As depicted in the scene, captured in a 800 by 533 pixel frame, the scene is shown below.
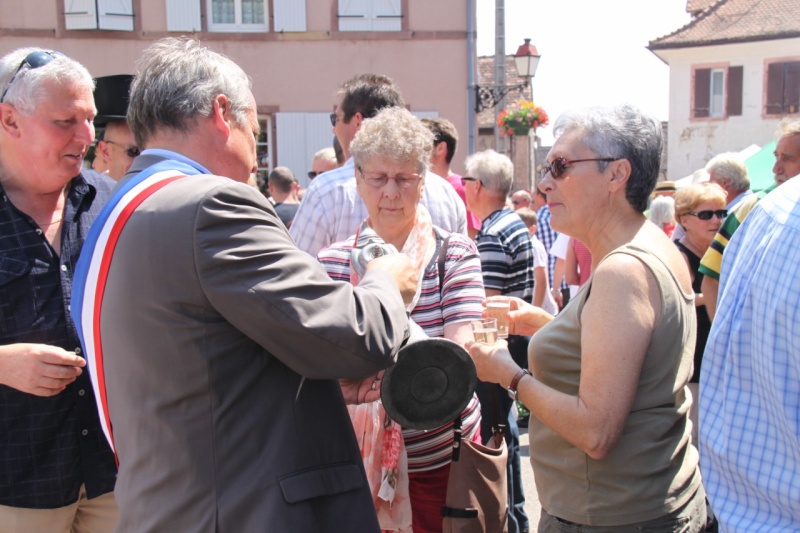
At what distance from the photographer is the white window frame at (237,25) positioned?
16.5 meters

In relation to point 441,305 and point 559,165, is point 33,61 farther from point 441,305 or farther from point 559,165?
point 559,165

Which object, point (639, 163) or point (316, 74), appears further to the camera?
point (316, 74)

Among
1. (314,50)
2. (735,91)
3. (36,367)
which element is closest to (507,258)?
(36,367)

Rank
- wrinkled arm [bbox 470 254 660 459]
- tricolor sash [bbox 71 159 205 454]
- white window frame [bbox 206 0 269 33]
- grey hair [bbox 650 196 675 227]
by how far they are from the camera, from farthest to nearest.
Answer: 1. white window frame [bbox 206 0 269 33]
2. grey hair [bbox 650 196 675 227]
3. wrinkled arm [bbox 470 254 660 459]
4. tricolor sash [bbox 71 159 205 454]

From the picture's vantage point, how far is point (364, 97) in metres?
4.06

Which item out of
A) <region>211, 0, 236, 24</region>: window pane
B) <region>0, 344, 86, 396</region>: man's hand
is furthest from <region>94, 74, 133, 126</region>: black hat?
<region>211, 0, 236, 24</region>: window pane

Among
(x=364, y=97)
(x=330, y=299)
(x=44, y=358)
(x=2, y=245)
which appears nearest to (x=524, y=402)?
(x=330, y=299)

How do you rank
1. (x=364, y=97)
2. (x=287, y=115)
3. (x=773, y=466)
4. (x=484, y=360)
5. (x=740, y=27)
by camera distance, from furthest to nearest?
(x=740, y=27) → (x=287, y=115) → (x=364, y=97) → (x=484, y=360) → (x=773, y=466)

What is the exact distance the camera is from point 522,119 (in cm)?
1673

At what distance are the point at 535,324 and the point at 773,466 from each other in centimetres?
147

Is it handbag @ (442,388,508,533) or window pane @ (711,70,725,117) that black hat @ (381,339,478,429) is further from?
window pane @ (711,70,725,117)

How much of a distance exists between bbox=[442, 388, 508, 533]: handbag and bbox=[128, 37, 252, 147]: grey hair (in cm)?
132

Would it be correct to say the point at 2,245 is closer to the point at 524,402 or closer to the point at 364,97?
the point at 524,402

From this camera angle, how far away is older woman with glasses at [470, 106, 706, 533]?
6.92 feet
